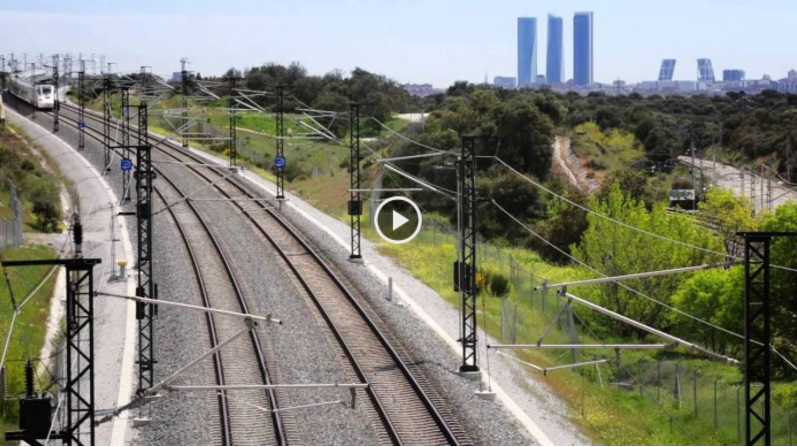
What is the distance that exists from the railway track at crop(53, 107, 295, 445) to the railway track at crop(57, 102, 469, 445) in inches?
75.8

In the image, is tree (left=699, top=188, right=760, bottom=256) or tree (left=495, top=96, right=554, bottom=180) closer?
tree (left=699, top=188, right=760, bottom=256)

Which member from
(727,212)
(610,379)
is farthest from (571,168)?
(610,379)

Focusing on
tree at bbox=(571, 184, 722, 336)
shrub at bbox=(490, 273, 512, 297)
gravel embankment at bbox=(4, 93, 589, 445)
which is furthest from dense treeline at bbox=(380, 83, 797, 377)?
gravel embankment at bbox=(4, 93, 589, 445)

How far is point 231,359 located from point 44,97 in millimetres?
64216

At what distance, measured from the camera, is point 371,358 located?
2936 centimetres

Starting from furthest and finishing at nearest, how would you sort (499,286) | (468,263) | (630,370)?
1. (499,286)
2. (630,370)
3. (468,263)

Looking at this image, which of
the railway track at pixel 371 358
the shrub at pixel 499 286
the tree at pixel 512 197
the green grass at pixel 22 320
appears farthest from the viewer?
the tree at pixel 512 197

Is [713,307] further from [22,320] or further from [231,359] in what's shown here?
[22,320]

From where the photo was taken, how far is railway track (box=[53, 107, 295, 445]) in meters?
23.5

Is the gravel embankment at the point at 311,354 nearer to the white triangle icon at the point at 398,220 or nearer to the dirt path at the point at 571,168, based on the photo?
the white triangle icon at the point at 398,220

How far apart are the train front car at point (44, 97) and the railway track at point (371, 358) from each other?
4522 cm

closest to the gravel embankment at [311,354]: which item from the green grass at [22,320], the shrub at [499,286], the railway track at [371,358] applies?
the railway track at [371,358]

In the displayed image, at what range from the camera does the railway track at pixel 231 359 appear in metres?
23.5
